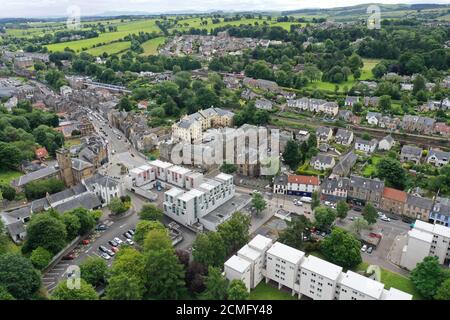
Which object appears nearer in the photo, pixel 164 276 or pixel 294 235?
pixel 164 276

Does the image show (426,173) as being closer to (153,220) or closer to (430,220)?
(430,220)

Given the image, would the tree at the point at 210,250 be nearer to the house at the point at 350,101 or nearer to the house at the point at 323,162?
the house at the point at 323,162

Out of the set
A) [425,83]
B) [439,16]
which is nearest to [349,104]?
[425,83]

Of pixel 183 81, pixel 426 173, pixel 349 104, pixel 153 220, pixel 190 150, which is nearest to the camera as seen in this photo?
pixel 153 220

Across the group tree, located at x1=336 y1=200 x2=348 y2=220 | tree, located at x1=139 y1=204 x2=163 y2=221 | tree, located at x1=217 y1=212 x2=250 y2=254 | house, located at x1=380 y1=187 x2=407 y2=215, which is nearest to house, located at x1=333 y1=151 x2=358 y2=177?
house, located at x1=380 y1=187 x2=407 y2=215

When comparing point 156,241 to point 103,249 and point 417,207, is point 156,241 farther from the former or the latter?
point 417,207

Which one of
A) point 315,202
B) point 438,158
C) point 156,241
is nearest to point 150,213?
point 156,241

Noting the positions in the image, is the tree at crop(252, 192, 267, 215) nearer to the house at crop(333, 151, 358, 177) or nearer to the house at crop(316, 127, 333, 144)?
the house at crop(333, 151, 358, 177)
